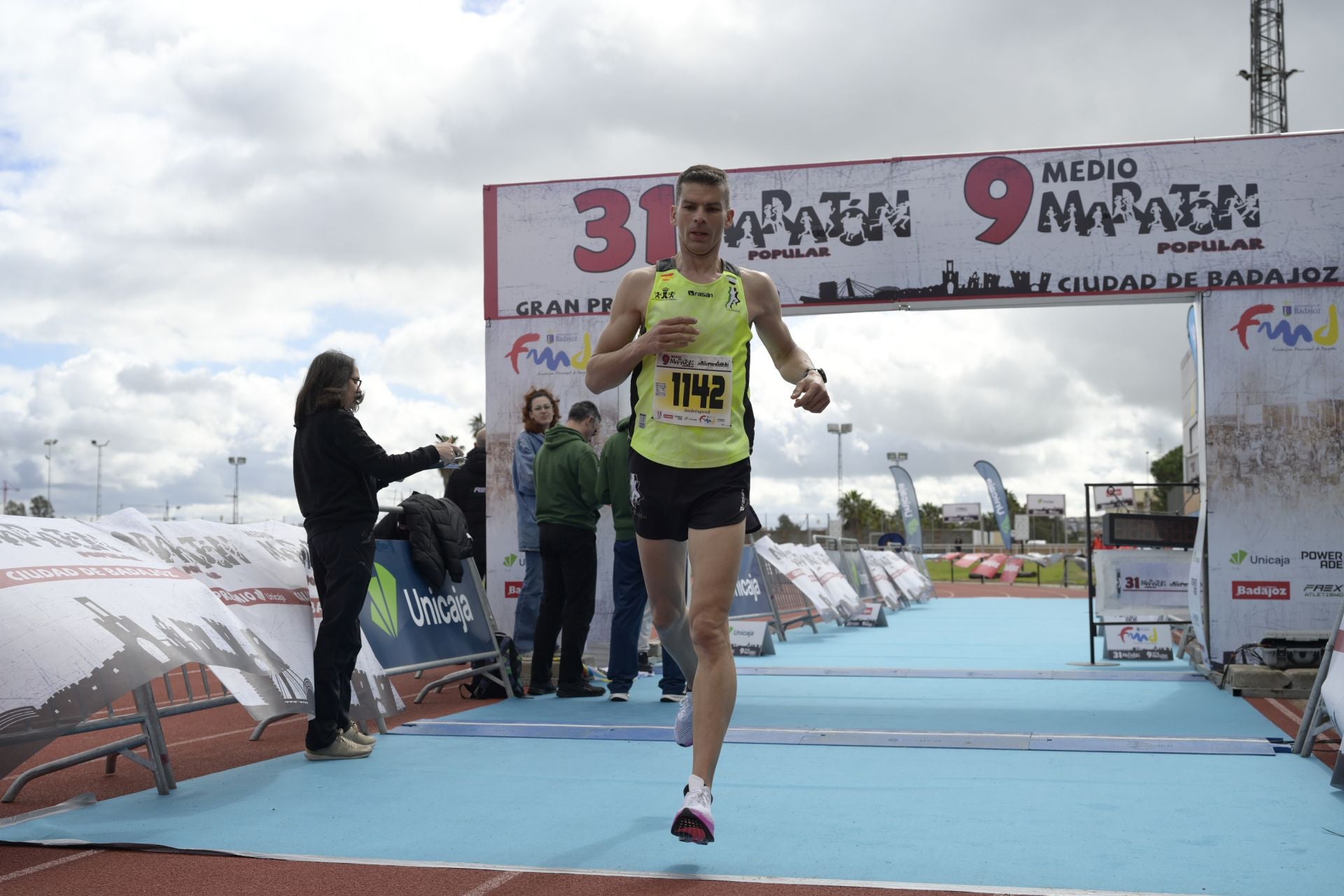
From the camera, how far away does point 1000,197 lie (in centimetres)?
924

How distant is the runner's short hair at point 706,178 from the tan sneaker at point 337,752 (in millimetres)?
3205

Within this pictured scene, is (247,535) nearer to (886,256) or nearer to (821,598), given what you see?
(886,256)

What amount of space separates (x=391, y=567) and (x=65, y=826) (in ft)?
11.0

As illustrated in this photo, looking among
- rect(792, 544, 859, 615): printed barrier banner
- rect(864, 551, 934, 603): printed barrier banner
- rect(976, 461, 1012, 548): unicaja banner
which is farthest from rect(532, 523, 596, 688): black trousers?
rect(976, 461, 1012, 548): unicaja banner

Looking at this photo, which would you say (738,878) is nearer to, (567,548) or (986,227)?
(567,548)

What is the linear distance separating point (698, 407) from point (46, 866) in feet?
8.17

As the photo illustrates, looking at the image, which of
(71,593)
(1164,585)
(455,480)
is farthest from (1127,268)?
(71,593)

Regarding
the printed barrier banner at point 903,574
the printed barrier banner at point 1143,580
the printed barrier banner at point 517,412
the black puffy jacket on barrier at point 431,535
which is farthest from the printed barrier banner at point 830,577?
the black puffy jacket on barrier at point 431,535

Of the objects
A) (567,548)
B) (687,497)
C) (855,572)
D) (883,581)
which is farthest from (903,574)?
(687,497)

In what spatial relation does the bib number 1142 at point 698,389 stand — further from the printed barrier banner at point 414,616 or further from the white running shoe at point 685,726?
the printed barrier banner at point 414,616

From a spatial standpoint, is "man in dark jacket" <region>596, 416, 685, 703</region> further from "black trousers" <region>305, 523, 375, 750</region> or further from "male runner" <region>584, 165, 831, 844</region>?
"male runner" <region>584, 165, 831, 844</region>

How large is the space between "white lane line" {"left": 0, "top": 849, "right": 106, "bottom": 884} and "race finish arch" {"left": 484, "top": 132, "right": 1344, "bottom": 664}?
6.88 m

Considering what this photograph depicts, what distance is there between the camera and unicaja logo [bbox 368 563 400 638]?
7.26m

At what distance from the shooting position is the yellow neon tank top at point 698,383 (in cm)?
397
